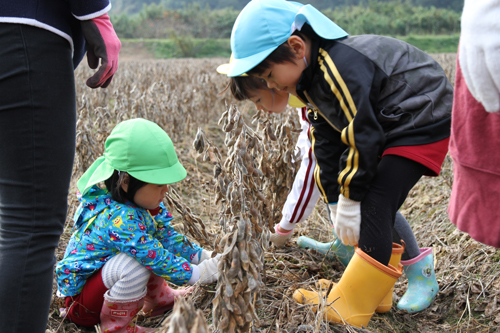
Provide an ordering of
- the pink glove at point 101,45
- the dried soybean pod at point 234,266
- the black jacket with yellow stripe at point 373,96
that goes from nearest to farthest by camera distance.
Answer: the dried soybean pod at point 234,266 → the pink glove at point 101,45 → the black jacket with yellow stripe at point 373,96

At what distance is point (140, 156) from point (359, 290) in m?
1.08

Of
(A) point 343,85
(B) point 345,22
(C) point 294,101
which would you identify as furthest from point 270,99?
(B) point 345,22

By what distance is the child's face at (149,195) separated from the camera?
1782mm

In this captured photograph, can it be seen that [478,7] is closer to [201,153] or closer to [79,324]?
[201,153]

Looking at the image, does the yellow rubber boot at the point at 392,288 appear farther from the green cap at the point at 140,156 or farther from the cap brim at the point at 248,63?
the cap brim at the point at 248,63

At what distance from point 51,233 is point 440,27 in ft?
172

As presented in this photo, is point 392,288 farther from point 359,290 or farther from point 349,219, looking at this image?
point 349,219

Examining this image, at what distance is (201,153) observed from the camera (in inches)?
75.4

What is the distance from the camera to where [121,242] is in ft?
5.53

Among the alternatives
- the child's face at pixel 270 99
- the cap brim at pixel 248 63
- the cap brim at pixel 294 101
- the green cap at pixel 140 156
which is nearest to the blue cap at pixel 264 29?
the cap brim at pixel 248 63

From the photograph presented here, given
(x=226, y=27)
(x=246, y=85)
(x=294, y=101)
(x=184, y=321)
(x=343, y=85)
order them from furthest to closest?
(x=226, y=27) < (x=294, y=101) < (x=246, y=85) < (x=343, y=85) < (x=184, y=321)

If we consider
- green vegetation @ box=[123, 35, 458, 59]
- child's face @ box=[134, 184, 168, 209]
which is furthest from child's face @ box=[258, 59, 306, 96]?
green vegetation @ box=[123, 35, 458, 59]

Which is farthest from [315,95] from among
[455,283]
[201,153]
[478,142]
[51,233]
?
[455,283]

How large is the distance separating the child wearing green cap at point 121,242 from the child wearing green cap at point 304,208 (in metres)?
0.49
